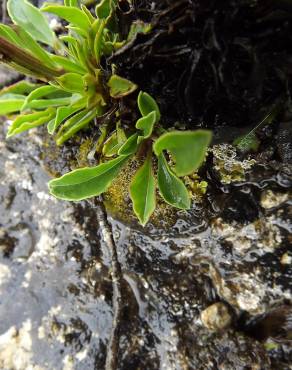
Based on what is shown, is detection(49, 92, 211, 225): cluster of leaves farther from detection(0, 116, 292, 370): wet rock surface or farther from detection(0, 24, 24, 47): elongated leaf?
detection(0, 24, 24, 47): elongated leaf

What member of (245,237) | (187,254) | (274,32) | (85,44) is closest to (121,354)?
(187,254)

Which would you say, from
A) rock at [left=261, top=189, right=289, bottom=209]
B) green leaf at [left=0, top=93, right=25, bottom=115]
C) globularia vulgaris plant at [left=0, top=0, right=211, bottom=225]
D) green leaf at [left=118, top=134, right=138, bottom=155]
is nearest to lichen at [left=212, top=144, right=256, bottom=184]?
rock at [left=261, top=189, right=289, bottom=209]

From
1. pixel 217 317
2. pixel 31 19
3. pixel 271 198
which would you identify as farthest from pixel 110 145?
pixel 217 317

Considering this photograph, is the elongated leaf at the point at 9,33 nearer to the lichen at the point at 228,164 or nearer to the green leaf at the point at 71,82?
the green leaf at the point at 71,82

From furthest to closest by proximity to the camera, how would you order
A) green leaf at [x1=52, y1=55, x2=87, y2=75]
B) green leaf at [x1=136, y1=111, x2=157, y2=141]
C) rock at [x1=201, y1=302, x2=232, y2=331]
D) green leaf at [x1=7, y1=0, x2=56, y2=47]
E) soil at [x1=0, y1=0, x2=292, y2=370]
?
rock at [x1=201, y1=302, x2=232, y2=331], green leaf at [x1=7, y1=0, x2=56, y2=47], green leaf at [x1=52, y1=55, x2=87, y2=75], soil at [x1=0, y1=0, x2=292, y2=370], green leaf at [x1=136, y1=111, x2=157, y2=141]

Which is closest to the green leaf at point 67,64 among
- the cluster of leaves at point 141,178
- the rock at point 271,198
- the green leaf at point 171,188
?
the cluster of leaves at point 141,178

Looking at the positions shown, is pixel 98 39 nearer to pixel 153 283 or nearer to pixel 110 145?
pixel 110 145
